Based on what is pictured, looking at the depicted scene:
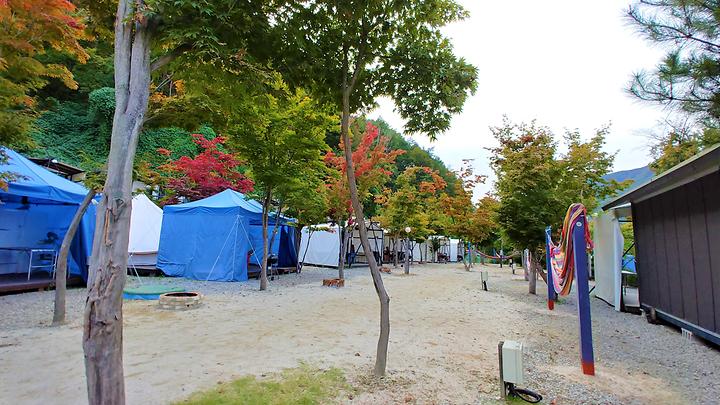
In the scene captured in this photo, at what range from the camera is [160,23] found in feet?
9.30

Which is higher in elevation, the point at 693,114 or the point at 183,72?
the point at 693,114

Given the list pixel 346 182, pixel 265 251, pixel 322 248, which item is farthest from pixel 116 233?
pixel 322 248

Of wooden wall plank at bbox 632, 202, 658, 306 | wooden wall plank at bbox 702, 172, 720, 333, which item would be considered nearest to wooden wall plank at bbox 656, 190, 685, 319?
wooden wall plank at bbox 632, 202, 658, 306

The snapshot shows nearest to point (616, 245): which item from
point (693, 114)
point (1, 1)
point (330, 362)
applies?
point (693, 114)

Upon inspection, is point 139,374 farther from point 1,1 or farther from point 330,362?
point 1,1

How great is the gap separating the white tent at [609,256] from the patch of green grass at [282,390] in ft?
24.7

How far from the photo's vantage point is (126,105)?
8.72 ft

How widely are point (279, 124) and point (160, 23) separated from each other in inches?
244

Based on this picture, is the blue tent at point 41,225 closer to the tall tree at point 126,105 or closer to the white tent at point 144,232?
the white tent at point 144,232

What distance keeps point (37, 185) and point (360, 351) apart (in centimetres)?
740

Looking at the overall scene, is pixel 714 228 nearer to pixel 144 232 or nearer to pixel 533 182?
pixel 533 182

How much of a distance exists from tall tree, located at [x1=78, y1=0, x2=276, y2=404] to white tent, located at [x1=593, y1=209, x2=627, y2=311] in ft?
28.6

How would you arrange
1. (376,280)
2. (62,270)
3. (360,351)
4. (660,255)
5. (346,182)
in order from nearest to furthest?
(376,280)
(360,351)
(62,270)
(660,255)
(346,182)

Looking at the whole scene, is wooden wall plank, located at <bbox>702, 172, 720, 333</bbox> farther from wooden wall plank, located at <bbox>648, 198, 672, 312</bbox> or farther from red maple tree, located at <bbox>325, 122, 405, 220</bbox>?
red maple tree, located at <bbox>325, 122, 405, 220</bbox>
